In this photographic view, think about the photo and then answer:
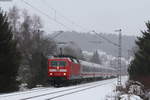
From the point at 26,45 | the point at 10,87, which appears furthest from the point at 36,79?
the point at 26,45

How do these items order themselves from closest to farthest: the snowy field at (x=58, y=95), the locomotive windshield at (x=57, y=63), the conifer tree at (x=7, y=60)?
1. the snowy field at (x=58, y=95)
2. the conifer tree at (x=7, y=60)
3. the locomotive windshield at (x=57, y=63)

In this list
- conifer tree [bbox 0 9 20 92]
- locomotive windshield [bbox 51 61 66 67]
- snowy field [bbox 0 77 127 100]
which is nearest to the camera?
snowy field [bbox 0 77 127 100]

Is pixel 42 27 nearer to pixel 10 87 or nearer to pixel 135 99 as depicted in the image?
pixel 10 87

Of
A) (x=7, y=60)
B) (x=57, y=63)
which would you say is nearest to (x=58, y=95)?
(x=7, y=60)

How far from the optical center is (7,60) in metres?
30.8

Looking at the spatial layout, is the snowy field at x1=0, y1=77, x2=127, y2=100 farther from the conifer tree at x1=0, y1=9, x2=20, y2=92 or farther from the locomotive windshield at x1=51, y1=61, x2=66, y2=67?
the locomotive windshield at x1=51, y1=61, x2=66, y2=67

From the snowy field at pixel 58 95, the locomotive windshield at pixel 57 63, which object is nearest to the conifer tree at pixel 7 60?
the snowy field at pixel 58 95

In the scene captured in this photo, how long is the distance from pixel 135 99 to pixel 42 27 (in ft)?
160

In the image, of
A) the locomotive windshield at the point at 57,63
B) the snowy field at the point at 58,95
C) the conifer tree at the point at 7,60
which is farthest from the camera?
the locomotive windshield at the point at 57,63

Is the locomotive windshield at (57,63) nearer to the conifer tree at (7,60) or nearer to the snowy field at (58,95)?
the conifer tree at (7,60)

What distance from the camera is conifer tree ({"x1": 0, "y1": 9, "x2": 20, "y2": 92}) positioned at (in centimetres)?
3049

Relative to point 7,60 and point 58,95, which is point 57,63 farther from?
point 58,95

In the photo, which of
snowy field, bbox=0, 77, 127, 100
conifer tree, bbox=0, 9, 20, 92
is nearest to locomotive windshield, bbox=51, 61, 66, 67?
conifer tree, bbox=0, 9, 20, 92

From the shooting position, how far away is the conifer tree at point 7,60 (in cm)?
3049
